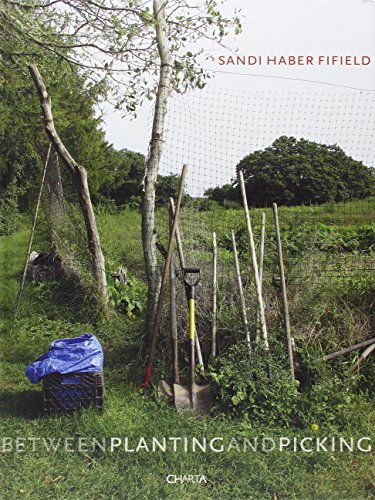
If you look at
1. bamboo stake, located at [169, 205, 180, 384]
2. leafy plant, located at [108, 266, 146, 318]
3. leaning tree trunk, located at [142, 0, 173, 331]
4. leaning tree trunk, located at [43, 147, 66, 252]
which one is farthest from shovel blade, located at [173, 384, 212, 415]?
leaning tree trunk, located at [43, 147, 66, 252]

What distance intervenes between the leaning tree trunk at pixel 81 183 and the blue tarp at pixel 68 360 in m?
1.51

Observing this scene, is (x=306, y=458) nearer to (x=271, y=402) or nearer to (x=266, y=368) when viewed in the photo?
(x=271, y=402)

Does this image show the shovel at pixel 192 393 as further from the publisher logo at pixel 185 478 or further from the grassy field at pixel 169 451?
the publisher logo at pixel 185 478

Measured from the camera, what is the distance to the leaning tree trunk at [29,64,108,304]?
17.3ft

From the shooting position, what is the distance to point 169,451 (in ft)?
10.8

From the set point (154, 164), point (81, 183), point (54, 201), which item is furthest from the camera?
point (54, 201)

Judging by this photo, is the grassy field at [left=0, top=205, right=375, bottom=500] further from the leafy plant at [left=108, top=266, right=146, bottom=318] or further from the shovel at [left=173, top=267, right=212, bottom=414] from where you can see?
the leafy plant at [left=108, top=266, right=146, bottom=318]

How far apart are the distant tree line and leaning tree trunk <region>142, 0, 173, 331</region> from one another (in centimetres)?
102

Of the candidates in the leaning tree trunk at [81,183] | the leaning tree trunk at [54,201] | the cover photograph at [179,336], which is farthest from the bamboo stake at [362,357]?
the leaning tree trunk at [54,201]

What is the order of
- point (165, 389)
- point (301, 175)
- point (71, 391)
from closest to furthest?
point (71, 391), point (165, 389), point (301, 175)

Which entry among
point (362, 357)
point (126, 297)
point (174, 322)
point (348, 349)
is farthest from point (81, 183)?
point (362, 357)

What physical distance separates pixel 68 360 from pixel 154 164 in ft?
5.46

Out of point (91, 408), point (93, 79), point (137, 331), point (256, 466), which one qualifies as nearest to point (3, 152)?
point (93, 79)

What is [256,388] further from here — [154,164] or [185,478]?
[154,164]
